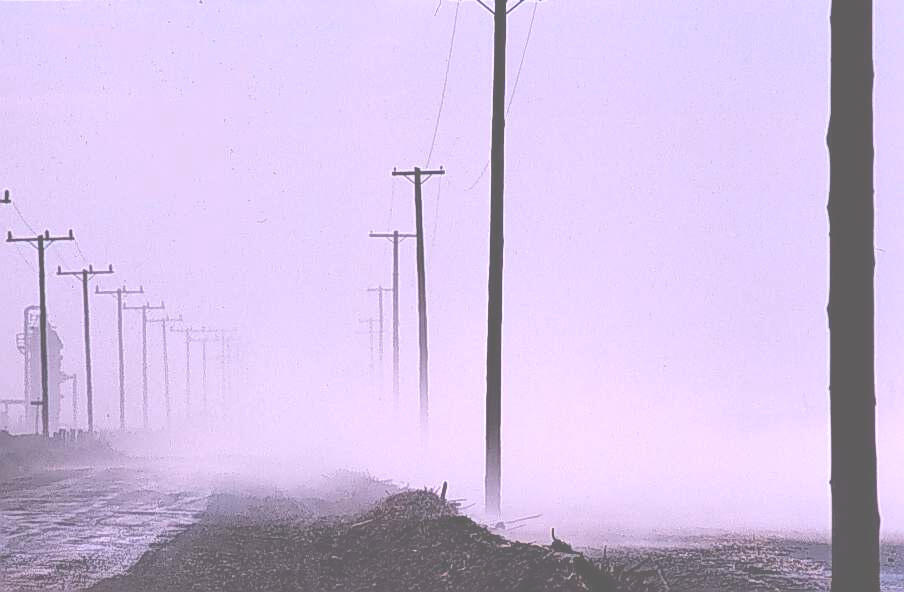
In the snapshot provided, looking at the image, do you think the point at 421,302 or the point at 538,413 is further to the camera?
the point at 538,413

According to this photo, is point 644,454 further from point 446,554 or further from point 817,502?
point 446,554

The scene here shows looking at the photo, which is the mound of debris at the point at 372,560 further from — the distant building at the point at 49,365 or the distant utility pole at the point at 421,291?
the distant building at the point at 49,365

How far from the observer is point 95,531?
3095cm

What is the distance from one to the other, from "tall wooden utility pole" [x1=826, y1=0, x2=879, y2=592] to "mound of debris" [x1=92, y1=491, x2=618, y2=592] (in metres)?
2.29

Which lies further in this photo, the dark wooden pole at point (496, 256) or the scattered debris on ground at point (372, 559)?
the dark wooden pole at point (496, 256)

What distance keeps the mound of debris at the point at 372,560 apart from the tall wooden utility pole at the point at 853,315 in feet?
7.52

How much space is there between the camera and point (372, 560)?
23859 mm

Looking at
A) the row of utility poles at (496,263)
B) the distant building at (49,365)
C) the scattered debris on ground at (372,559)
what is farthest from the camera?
the distant building at (49,365)

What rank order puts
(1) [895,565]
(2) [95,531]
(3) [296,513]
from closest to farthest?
(1) [895,565]
(2) [95,531]
(3) [296,513]

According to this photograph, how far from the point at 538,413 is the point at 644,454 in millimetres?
27523

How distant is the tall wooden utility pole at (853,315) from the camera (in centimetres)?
1612

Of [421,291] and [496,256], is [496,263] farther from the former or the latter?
[421,291]

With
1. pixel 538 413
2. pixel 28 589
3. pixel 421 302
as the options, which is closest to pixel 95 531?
pixel 28 589

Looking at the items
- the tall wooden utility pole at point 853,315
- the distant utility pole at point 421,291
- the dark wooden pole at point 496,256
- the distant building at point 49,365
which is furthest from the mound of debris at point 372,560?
the distant building at point 49,365
